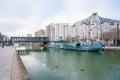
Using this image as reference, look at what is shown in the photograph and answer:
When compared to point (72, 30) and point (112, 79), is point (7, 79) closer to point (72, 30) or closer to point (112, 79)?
point (112, 79)

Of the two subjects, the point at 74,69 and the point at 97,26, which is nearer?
the point at 74,69

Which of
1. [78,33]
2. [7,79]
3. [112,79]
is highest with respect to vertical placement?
[78,33]

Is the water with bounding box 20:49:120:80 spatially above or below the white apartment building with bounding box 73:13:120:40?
below

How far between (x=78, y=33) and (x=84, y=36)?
13.9m

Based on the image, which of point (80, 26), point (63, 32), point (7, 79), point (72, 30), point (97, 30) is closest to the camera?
point (7, 79)

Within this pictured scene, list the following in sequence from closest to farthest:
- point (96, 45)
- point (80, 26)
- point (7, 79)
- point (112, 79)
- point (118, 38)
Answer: point (7, 79), point (112, 79), point (96, 45), point (118, 38), point (80, 26)

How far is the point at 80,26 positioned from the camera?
135 m

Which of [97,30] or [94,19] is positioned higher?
[94,19]

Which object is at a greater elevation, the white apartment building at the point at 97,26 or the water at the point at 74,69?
the white apartment building at the point at 97,26

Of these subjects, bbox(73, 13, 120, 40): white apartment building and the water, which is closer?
the water

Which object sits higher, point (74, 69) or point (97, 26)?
point (97, 26)

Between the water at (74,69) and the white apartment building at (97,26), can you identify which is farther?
the white apartment building at (97,26)

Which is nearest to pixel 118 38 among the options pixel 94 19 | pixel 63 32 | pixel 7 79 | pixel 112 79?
pixel 94 19

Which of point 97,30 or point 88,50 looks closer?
point 88,50
